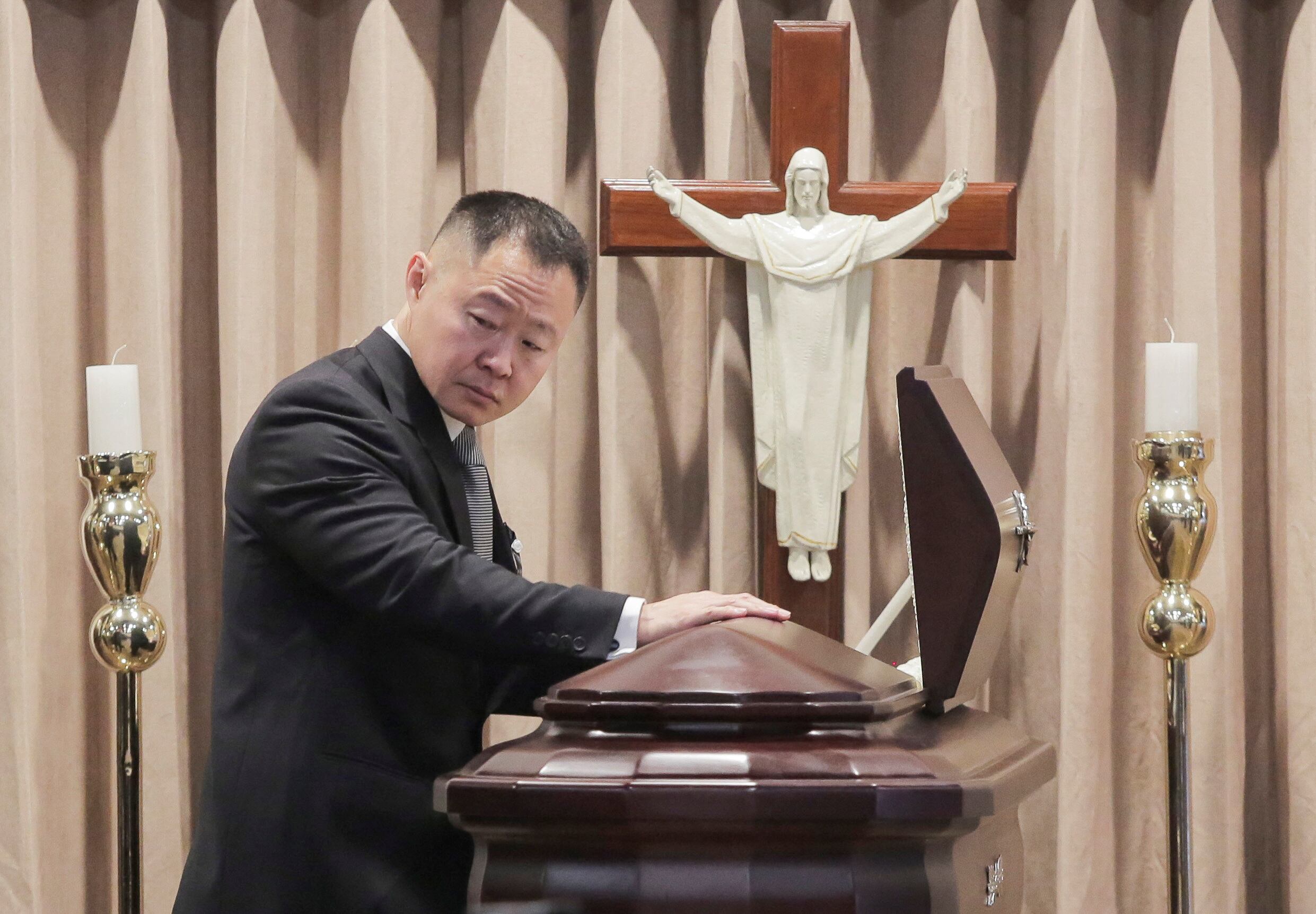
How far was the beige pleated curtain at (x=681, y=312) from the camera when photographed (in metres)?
2.66

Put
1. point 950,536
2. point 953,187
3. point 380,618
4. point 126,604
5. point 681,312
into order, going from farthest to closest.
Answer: point 681,312
point 953,187
point 126,604
point 380,618
point 950,536

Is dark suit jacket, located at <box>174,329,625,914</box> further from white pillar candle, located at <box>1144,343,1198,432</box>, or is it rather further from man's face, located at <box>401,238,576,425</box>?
white pillar candle, located at <box>1144,343,1198,432</box>

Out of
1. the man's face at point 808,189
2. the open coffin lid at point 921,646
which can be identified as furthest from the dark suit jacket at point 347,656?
the man's face at point 808,189

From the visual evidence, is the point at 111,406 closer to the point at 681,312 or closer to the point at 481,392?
the point at 481,392

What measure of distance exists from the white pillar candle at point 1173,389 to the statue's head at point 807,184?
640 mm

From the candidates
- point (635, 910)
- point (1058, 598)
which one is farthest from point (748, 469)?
point (635, 910)

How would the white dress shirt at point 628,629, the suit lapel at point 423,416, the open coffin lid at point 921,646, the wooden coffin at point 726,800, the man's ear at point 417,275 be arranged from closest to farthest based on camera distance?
the wooden coffin at point 726,800
the open coffin lid at point 921,646
the white dress shirt at point 628,629
the suit lapel at point 423,416
the man's ear at point 417,275

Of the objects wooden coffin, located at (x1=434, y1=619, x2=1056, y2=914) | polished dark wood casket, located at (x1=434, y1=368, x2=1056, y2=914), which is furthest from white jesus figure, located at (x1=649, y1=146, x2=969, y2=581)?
wooden coffin, located at (x1=434, y1=619, x2=1056, y2=914)

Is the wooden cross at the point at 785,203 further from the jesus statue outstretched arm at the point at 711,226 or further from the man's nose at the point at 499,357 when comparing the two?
the man's nose at the point at 499,357

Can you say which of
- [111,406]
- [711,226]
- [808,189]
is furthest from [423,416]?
[808,189]

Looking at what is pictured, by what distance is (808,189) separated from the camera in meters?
2.51

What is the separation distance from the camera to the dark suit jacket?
1551mm

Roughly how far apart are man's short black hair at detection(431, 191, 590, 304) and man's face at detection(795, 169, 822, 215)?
68cm

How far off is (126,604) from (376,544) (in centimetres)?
95
